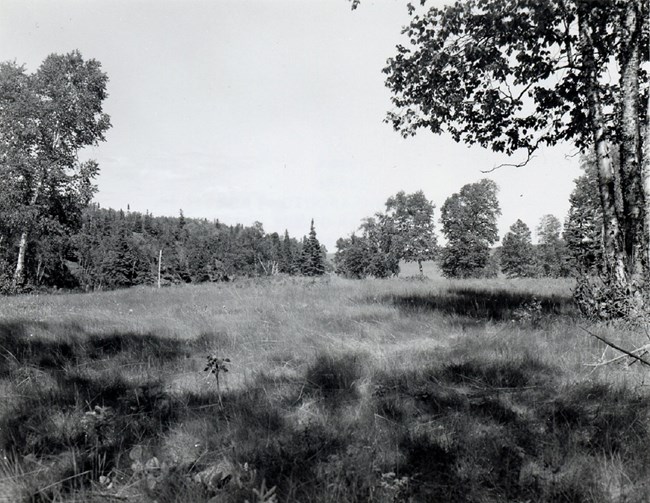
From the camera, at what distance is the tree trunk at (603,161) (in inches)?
212

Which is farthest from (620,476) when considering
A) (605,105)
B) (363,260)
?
(363,260)

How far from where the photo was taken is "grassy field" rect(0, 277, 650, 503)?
1849 mm

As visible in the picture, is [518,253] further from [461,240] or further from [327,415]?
[327,415]

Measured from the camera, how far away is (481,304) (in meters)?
6.87

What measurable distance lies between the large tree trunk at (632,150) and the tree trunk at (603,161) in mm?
135

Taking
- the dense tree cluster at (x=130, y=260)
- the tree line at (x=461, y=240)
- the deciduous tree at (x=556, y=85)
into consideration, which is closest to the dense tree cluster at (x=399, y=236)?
the tree line at (x=461, y=240)

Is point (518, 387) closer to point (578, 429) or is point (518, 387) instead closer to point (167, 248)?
point (578, 429)

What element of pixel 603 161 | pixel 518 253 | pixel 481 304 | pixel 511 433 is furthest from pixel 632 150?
pixel 518 253

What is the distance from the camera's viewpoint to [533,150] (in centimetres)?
651

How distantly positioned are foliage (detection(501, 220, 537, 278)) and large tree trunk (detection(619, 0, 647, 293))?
185 feet

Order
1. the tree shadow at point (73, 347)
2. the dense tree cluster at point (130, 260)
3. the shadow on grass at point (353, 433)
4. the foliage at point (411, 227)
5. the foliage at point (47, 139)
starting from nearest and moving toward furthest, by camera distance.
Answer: the shadow on grass at point (353, 433)
the tree shadow at point (73, 347)
the foliage at point (47, 139)
the dense tree cluster at point (130, 260)
the foliage at point (411, 227)

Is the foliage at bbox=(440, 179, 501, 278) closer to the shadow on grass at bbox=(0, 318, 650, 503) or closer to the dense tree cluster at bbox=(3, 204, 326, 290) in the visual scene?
the dense tree cluster at bbox=(3, 204, 326, 290)

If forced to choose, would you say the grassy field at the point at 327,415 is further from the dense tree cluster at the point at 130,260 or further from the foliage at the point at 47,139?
the foliage at the point at 47,139

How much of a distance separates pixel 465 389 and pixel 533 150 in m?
5.37
